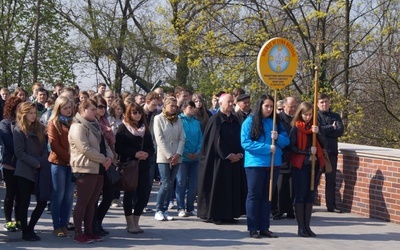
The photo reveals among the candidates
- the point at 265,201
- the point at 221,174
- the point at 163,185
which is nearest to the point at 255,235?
the point at 265,201

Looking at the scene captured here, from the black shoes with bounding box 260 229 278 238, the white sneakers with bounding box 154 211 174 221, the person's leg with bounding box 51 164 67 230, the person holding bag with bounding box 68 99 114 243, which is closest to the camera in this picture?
the person holding bag with bounding box 68 99 114 243

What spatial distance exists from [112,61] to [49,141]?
23148 mm

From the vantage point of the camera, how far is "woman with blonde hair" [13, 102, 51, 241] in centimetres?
951

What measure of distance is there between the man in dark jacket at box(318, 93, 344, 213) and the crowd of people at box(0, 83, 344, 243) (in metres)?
0.09

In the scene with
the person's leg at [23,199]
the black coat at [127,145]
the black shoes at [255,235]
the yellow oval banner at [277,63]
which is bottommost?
the black shoes at [255,235]

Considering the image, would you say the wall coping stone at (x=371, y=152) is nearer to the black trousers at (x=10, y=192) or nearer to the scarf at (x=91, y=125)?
the scarf at (x=91, y=125)

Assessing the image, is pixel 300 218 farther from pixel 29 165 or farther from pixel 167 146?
pixel 29 165

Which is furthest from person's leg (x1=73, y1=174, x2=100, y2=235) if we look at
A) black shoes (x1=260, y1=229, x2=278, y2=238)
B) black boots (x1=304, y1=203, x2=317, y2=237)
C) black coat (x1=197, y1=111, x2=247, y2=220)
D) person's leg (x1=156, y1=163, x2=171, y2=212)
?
black boots (x1=304, y1=203, x2=317, y2=237)

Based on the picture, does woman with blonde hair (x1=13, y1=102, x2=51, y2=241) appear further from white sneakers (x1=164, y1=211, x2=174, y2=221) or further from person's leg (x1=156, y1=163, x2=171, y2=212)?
white sneakers (x1=164, y1=211, x2=174, y2=221)

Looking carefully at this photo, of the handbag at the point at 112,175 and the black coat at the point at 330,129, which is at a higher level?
the black coat at the point at 330,129

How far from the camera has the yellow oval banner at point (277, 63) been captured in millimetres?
10914

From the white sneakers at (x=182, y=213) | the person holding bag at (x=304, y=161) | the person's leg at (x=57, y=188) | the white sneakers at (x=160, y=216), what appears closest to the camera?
the person's leg at (x=57, y=188)

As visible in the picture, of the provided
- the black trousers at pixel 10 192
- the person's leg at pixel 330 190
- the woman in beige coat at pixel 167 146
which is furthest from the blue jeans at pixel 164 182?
the person's leg at pixel 330 190

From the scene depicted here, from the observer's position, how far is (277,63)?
36.2ft
